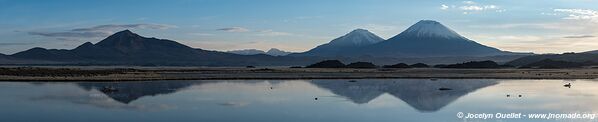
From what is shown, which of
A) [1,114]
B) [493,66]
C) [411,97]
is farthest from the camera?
[493,66]

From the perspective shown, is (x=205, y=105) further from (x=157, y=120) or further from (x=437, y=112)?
(x=437, y=112)

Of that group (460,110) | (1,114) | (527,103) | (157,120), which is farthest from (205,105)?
(527,103)

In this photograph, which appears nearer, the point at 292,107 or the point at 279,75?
the point at 292,107

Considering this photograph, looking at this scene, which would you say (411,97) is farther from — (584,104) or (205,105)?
(205,105)

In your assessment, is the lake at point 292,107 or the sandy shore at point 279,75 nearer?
the lake at point 292,107

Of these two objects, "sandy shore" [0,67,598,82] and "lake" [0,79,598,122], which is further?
"sandy shore" [0,67,598,82]

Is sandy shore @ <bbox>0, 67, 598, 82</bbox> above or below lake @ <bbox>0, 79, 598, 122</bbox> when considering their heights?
above

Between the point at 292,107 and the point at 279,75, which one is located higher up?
the point at 279,75

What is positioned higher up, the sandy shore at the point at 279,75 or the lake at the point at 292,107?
the sandy shore at the point at 279,75

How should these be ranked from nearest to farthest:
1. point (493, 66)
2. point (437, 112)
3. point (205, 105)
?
point (437, 112) → point (205, 105) → point (493, 66)

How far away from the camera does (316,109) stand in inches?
828

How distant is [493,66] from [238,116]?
84.0 meters

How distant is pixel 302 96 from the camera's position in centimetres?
2752

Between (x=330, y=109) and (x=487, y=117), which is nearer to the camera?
(x=487, y=117)
